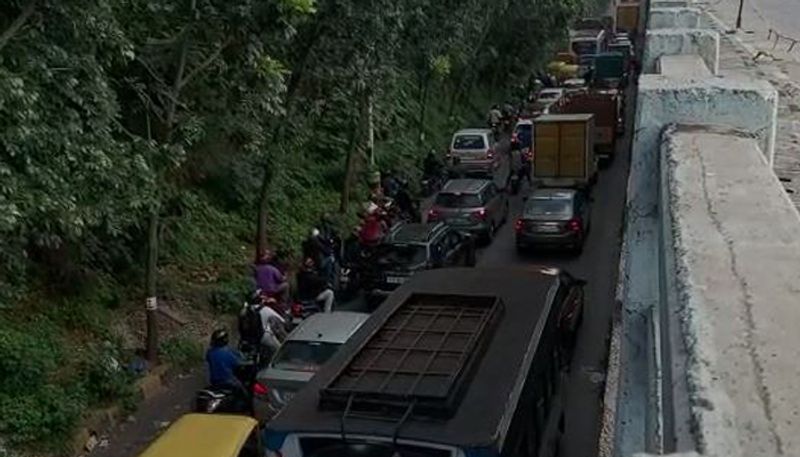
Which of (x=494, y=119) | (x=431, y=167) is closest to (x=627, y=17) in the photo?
(x=494, y=119)

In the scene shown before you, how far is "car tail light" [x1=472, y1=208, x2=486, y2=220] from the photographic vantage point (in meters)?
21.0

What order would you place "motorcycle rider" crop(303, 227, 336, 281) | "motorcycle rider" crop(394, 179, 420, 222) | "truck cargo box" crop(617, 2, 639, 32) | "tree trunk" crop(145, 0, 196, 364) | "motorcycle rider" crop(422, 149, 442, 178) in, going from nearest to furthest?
1. "tree trunk" crop(145, 0, 196, 364)
2. "motorcycle rider" crop(303, 227, 336, 281)
3. "motorcycle rider" crop(394, 179, 420, 222)
4. "motorcycle rider" crop(422, 149, 442, 178)
5. "truck cargo box" crop(617, 2, 639, 32)

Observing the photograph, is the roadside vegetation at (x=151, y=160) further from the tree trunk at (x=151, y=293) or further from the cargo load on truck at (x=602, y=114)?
the cargo load on truck at (x=602, y=114)

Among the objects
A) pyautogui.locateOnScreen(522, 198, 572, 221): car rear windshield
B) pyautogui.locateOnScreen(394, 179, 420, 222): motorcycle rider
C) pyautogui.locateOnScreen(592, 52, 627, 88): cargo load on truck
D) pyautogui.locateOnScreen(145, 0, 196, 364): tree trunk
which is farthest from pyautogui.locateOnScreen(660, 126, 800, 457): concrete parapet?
pyautogui.locateOnScreen(592, 52, 627, 88): cargo load on truck

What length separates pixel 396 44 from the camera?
19.0 meters

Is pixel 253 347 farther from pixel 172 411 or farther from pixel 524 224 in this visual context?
pixel 524 224

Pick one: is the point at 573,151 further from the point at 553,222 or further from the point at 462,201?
the point at 553,222

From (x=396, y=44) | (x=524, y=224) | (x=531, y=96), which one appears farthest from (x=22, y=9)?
(x=531, y=96)

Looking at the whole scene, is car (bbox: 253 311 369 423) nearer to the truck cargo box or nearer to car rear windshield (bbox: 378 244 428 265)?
car rear windshield (bbox: 378 244 428 265)

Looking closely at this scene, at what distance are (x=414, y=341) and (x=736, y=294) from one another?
664 cm

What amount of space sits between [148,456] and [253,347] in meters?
4.90

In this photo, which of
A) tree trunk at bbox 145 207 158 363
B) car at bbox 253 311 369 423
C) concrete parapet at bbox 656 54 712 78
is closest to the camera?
concrete parapet at bbox 656 54 712 78

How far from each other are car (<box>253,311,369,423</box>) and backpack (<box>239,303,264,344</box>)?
1553 millimetres

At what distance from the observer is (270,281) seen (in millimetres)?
15055
